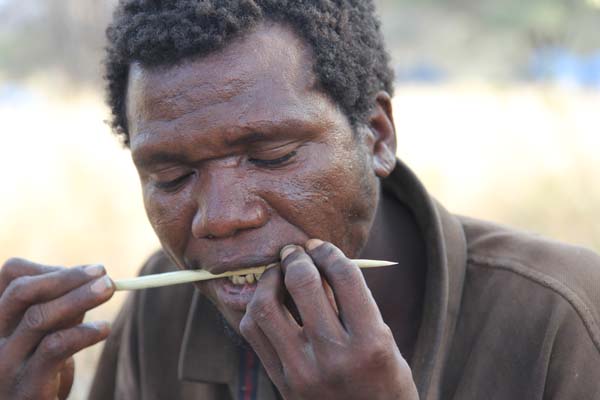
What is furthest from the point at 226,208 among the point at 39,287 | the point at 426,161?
the point at 426,161

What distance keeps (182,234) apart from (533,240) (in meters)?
1.06

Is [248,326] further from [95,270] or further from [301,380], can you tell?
[95,270]

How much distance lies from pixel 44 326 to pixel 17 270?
22 cm

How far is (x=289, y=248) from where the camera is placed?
2.08 meters

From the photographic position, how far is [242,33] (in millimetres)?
2162

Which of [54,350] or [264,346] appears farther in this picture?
[54,350]

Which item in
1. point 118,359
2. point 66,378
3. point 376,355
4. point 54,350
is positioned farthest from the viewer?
point 118,359

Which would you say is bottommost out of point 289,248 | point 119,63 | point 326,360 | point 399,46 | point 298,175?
point 399,46

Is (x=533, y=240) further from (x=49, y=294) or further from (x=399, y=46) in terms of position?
(x=399, y=46)

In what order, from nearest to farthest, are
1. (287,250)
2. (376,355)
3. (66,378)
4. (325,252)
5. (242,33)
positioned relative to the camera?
(376,355)
(325,252)
(287,250)
(242,33)
(66,378)

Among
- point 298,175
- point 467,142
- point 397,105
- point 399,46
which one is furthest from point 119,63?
point 399,46

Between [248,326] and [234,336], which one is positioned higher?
[248,326]

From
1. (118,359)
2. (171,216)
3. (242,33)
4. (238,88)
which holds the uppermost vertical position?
(242,33)

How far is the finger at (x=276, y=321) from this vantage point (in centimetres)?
188
